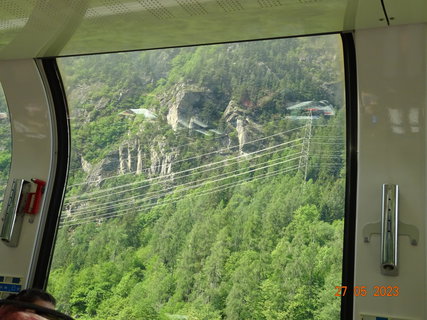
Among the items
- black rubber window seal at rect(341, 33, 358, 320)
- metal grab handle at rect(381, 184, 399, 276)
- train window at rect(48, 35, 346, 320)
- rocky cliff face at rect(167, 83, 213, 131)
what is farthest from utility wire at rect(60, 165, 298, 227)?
metal grab handle at rect(381, 184, 399, 276)

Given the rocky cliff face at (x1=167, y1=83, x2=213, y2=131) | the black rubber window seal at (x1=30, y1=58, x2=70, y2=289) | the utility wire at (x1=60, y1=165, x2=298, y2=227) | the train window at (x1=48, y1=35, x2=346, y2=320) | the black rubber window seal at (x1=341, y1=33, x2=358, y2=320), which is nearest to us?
the black rubber window seal at (x1=341, y1=33, x2=358, y2=320)

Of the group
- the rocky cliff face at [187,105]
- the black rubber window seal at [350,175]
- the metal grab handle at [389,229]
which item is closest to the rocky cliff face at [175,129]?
the rocky cliff face at [187,105]

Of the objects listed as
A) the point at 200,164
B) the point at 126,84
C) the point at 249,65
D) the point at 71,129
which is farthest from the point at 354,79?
the point at 71,129

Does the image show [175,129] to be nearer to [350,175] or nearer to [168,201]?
[168,201]

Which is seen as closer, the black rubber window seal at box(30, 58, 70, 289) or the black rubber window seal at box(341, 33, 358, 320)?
the black rubber window seal at box(341, 33, 358, 320)

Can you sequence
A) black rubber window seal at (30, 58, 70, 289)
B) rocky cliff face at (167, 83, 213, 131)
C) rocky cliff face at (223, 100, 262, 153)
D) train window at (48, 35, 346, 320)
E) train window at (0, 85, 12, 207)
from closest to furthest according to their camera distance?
train window at (48, 35, 346, 320), rocky cliff face at (223, 100, 262, 153), rocky cliff face at (167, 83, 213, 131), black rubber window seal at (30, 58, 70, 289), train window at (0, 85, 12, 207)

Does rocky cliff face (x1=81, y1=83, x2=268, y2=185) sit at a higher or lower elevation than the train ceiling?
lower
